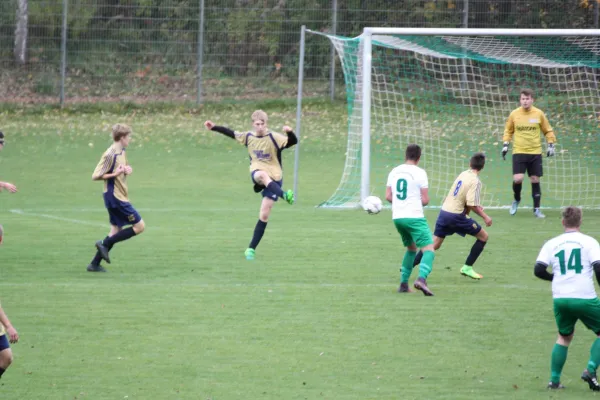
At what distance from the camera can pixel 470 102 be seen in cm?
2047

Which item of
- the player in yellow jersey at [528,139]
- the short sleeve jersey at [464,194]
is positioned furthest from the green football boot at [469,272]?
the player in yellow jersey at [528,139]

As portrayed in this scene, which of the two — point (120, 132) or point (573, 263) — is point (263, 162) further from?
point (573, 263)

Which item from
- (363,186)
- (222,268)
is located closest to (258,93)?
(363,186)

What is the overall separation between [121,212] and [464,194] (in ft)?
12.8

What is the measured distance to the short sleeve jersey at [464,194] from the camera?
1012cm

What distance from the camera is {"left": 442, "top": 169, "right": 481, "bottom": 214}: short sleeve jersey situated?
10125 mm

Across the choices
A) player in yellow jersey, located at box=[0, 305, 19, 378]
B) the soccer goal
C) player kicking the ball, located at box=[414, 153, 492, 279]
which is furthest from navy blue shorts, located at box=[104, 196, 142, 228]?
the soccer goal

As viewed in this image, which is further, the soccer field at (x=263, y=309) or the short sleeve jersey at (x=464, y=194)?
the short sleeve jersey at (x=464, y=194)

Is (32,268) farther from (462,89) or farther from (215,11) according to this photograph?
(215,11)

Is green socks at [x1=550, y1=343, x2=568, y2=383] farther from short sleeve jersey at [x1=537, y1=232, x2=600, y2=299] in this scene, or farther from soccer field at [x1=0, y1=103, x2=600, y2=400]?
short sleeve jersey at [x1=537, y1=232, x2=600, y2=299]

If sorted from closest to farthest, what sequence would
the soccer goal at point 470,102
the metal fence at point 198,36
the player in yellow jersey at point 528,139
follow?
the player in yellow jersey at point 528,139 < the soccer goal at point 470,102 < the metal fence at point 198,36

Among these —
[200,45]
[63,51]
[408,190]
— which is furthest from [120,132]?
[63,51]

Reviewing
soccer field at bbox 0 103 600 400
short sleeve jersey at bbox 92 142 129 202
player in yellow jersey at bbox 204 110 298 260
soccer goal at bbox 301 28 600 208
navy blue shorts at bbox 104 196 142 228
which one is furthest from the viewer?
soccer goal at bbox 301 28 600 208

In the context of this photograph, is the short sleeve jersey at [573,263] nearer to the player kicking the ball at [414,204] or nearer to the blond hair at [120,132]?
the player kicking the ball at [414,204]
